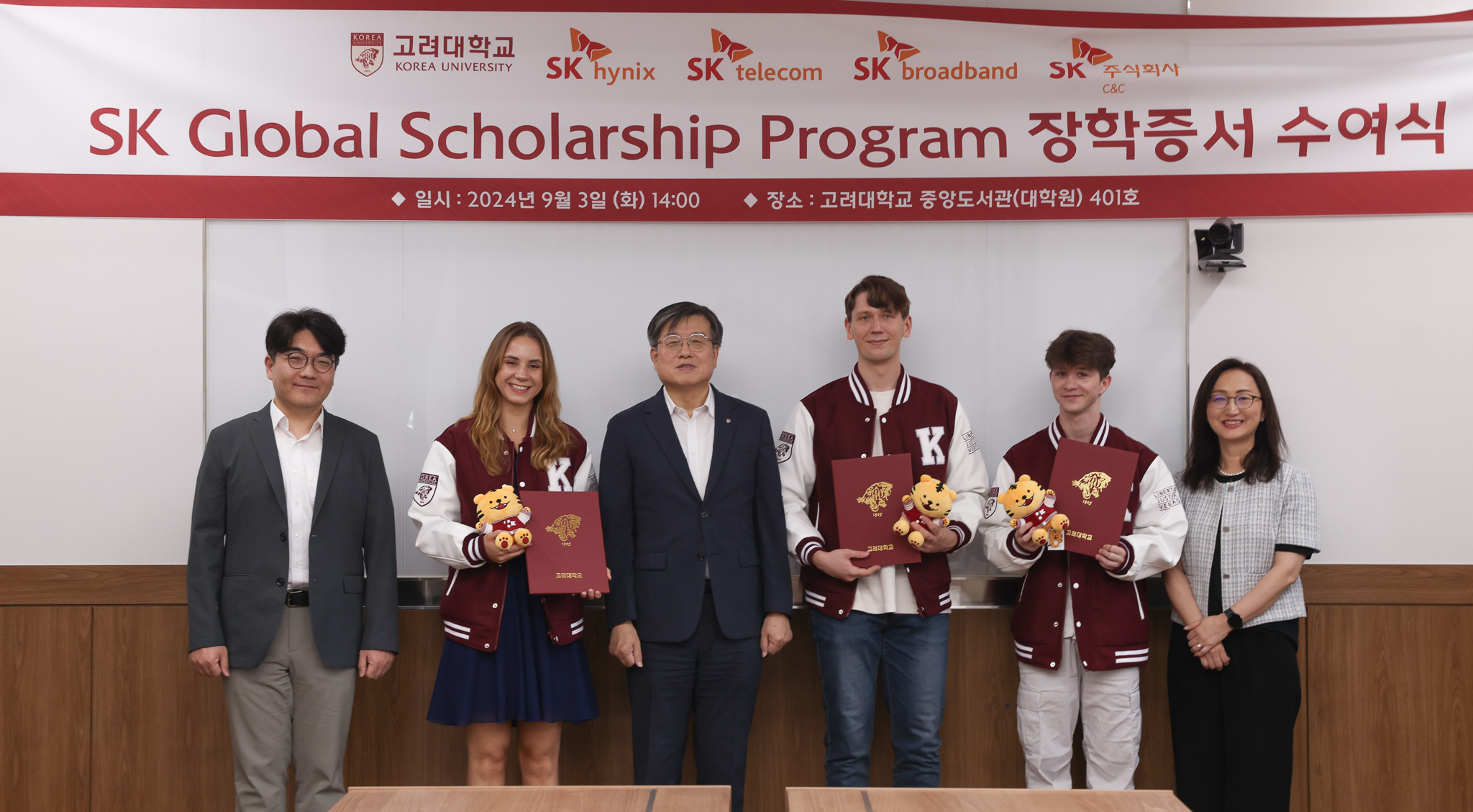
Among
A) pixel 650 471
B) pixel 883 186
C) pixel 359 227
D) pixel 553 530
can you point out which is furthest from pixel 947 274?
pixel 359 227

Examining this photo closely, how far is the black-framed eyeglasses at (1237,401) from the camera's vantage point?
2.90 m

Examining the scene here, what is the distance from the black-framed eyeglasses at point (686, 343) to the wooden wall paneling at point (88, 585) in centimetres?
204

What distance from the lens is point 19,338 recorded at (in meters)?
3.24

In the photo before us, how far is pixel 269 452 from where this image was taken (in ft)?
9.00

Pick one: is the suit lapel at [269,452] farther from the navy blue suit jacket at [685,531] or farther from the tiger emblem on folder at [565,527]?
the navy blue suit jacket at [685,531]

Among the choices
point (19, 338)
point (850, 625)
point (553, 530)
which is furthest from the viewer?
point (19, 338)

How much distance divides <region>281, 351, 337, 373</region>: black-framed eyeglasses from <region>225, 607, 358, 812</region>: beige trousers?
0.76m

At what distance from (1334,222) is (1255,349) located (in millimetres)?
564

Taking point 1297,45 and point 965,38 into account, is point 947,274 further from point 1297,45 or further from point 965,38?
point 1297,45

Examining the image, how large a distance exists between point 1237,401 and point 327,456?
3.00 m

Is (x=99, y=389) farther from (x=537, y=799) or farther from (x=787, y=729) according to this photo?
(x=787, y=729)

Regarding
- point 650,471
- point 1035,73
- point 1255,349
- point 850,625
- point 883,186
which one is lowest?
point 850,625

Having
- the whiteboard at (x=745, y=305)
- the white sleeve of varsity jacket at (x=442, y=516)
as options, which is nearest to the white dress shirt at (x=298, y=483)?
the white sleeve of varsity jacket at (x=442, y=516)

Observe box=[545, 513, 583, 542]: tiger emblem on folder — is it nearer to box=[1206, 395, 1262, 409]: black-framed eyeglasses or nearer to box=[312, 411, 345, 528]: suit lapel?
box=[312, 411, 345, 528]: suit lapel
